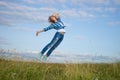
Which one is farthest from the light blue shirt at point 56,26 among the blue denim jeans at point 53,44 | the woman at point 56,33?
the blue denim jeans at point 53,44

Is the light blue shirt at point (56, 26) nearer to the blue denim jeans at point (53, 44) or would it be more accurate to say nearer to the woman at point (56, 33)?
the woman at point (56, 33)

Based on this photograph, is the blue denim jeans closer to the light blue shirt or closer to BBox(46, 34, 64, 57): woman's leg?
BBox(46, 34, 64, 57): woman's leg

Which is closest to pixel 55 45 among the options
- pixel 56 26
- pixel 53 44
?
pixel 53 44

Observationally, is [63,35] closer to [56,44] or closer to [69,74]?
[56,44]

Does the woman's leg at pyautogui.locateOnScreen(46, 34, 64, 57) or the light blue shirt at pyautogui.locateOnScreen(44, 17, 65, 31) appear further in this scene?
the woman's leg at pyautogui.locateOnScreen(46, 34, 64, 57)

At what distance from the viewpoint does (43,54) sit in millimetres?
13172

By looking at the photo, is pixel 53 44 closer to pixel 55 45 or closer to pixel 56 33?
pixel 55 45

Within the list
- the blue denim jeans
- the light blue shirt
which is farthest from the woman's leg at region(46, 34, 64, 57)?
the light blue shirt

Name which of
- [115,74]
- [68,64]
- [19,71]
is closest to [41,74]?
[19,71]

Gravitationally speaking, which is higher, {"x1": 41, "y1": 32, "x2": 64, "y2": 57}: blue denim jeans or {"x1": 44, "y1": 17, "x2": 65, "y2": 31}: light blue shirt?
{"x1": 44, "y1": 17, "x2": 65, "y2": 31}: light blue shirt

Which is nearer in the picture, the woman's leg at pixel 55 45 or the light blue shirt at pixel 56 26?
the light blue shirt at pixel 56 26

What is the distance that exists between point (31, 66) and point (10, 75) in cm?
151

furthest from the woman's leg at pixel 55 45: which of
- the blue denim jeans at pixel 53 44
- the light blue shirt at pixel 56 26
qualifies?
the light blue shirt at pixel 56 26

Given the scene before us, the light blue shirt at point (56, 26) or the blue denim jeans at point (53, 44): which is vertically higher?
the light blue shirt at point (56, 26)
